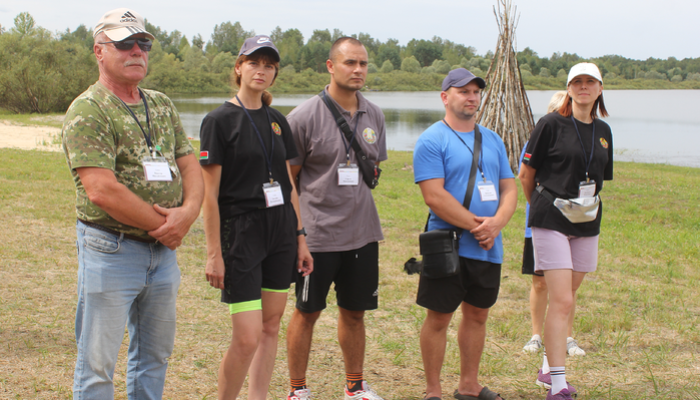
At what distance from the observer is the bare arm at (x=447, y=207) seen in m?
3.21

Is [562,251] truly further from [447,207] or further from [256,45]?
[256,45]

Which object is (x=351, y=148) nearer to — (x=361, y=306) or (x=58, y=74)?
(x=361, y=306)

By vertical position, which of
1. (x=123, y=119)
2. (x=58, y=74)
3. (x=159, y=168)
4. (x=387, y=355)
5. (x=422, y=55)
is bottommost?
(x=387, y=355)

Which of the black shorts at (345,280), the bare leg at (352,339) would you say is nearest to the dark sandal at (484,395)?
the bare leg at (352,339)

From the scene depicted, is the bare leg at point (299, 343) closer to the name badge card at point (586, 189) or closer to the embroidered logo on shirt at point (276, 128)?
the embroidered logo on shirt at point (276, 128)

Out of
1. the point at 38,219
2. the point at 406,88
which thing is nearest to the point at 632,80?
the point at 406,88

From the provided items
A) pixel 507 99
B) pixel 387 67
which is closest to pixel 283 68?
pixel 387 67

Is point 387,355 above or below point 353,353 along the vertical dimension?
below

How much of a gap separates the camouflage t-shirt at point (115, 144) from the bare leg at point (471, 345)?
1.85 metres

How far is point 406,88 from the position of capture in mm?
85875

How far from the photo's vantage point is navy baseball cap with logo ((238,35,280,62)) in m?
2.84

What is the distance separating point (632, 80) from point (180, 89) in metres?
70.2

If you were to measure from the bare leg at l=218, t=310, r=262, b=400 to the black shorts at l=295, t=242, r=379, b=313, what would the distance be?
49 centimetres

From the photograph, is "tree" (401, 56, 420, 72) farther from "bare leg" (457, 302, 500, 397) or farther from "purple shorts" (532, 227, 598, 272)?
"bare leg" (457, 302, 500, 397)
